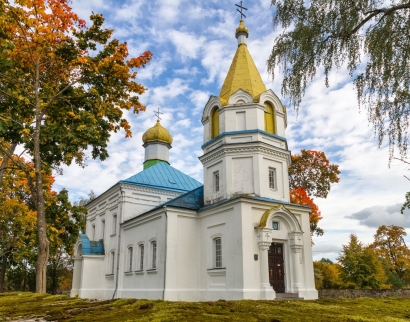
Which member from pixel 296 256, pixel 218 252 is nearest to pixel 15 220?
pixel 218 252

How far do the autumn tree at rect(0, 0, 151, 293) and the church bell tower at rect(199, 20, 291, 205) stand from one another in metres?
5.56

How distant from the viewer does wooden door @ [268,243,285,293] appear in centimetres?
1563

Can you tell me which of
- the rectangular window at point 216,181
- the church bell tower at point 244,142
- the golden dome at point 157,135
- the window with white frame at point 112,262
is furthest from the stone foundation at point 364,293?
the golden dome at point 157,135

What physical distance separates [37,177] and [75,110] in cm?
257

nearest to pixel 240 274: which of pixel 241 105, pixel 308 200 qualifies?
pixel 241 105

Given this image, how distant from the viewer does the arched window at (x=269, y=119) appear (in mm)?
18045

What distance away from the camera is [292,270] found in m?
15.9

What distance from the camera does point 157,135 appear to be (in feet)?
93.8

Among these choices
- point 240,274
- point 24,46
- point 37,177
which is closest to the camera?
point 37,177

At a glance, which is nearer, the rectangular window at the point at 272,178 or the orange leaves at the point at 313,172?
the rectangular window at the point at 272,178

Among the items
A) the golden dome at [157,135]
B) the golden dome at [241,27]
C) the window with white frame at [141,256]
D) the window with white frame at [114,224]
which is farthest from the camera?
the golden dome at [157,135]

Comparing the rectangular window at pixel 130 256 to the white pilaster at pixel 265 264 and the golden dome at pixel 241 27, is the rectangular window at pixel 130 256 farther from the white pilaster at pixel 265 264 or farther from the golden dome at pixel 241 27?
the golden dome at pixel 241 27

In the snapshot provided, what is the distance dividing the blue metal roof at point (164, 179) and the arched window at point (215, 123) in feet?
21.3

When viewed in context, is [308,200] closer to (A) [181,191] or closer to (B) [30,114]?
(A) [181,191]
